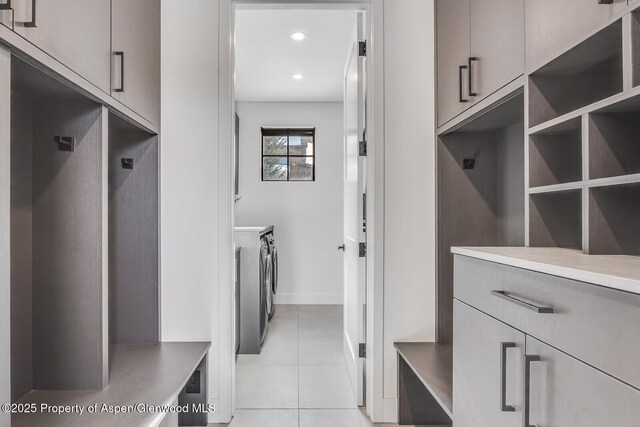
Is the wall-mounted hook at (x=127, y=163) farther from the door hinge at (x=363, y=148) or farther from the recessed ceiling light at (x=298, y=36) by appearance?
the recessed ceiling light at (x=298, y=36)

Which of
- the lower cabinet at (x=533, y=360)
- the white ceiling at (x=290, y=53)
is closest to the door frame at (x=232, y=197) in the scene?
the white ceiling at (x=290, y=53)

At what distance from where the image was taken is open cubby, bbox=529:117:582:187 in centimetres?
132

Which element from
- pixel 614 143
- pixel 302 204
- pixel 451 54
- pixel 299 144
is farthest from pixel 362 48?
pixel 302 204

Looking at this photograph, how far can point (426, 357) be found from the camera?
1965 millimetres

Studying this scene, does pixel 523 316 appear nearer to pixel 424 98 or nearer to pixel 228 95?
pixel 424 98

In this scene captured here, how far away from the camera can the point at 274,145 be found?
16.8ft

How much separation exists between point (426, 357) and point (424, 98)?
1381mm

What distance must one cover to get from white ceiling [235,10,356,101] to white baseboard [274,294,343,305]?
2.50 meters

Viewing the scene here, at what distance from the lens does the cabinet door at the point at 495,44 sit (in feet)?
4.48

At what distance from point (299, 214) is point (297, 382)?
264 centimetres

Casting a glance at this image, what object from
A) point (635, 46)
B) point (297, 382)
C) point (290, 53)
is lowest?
point (297, 382)

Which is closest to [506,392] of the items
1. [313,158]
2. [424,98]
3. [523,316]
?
[523,316]

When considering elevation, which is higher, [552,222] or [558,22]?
[558,22]

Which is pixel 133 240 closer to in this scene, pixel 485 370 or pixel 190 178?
pixel 190 178
